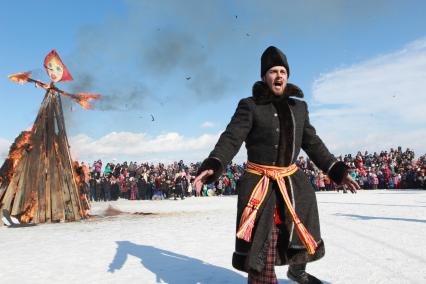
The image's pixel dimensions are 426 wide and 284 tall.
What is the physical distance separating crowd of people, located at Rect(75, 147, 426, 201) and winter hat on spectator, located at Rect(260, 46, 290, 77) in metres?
18.6

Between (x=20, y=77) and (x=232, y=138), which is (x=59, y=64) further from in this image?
(x=232, y=138)

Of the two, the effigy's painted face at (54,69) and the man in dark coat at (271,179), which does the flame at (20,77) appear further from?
the man in dark coat at (271,179)

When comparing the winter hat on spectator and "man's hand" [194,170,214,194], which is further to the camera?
the winter hat on spectator

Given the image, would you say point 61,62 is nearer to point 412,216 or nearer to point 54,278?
point 54,278

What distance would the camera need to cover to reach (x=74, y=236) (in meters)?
7.80

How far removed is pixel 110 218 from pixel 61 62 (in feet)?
14.0

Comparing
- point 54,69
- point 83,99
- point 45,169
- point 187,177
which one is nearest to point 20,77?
point 54,69

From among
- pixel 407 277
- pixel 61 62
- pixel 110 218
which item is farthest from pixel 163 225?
pixel 407 277

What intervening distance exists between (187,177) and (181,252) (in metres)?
18.8

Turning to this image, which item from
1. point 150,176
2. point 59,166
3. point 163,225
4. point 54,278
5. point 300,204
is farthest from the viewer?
point 150,176

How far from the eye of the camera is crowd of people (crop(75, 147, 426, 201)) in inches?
893

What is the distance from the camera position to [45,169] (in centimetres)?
1029

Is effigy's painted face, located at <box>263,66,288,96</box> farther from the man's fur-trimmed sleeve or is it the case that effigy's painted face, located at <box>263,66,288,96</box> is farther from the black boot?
the black boot

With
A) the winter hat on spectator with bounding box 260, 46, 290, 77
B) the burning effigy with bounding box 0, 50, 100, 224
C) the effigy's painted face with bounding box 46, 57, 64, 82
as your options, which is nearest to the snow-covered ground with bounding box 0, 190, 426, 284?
the burning effigy with bounding box 0, 50, 100, 224
